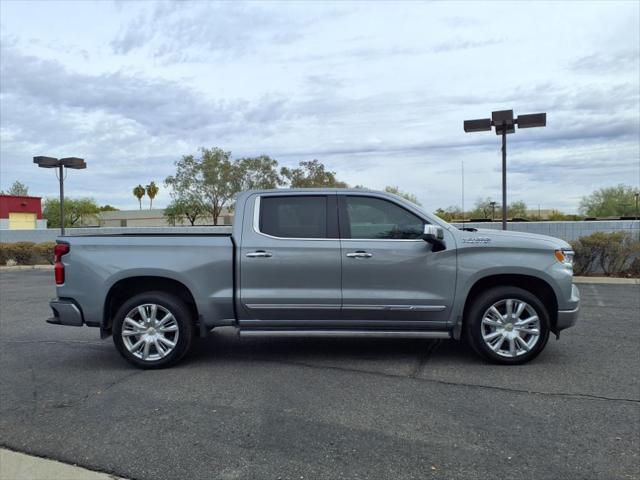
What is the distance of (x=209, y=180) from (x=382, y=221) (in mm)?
39026

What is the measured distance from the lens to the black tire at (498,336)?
567 cm

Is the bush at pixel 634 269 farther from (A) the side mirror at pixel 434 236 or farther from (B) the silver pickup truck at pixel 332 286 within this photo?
(A) the side mirror at pixel 434 236

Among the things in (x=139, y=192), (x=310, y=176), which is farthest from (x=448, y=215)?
(x=139, y=192)

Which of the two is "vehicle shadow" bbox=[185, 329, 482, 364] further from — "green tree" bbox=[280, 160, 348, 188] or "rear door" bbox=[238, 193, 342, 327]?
"green tree" bbox=[280, 160, 348, 188]

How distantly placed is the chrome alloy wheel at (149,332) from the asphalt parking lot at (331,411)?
23 cm

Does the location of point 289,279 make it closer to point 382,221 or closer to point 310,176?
point 382,221

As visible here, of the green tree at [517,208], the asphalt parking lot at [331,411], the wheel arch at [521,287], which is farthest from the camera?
the green tree at [517,208]

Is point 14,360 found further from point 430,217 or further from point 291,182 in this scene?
point 291,182

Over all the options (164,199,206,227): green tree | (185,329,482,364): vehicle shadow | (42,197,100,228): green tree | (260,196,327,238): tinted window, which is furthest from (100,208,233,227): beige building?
(260,196,327,238): tinted window

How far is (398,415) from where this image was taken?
4340mm

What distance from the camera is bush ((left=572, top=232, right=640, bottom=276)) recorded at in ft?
47.4

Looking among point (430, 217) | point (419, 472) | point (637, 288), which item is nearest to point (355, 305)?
point (430, 217)

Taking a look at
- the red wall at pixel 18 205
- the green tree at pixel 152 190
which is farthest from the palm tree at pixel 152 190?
the red wall at pixel 18 205

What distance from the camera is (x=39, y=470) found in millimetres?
3479
